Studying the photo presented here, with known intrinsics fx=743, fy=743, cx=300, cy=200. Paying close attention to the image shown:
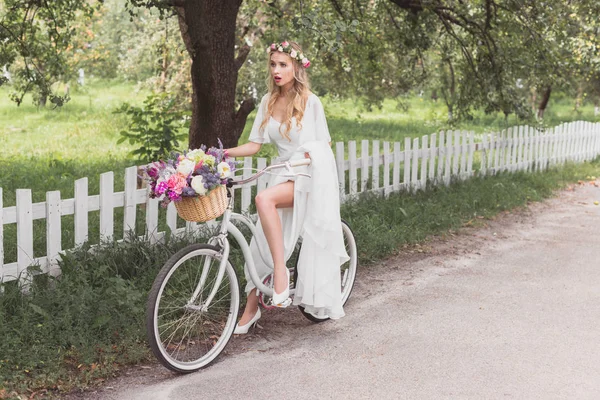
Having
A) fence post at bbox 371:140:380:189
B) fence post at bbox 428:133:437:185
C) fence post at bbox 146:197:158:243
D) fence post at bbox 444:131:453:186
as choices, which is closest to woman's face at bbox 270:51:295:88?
fence post at bbox 146:197:158:243

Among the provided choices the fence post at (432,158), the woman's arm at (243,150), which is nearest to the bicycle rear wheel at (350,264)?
the woman's arm at (243,150)

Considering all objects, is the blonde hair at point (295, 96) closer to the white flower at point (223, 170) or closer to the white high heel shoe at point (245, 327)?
the white flower at point (223, 170)

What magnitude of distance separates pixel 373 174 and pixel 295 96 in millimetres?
4386

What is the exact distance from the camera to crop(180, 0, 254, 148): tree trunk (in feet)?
26.3

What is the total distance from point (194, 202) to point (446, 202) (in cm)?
581

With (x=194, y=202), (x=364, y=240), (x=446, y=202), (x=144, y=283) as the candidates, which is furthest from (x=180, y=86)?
(x=194, y=202)

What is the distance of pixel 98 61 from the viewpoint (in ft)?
94.7

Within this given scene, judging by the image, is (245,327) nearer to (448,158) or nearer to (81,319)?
(81,319)

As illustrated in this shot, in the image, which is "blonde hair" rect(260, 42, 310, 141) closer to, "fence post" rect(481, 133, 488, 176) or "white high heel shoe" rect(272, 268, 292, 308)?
"white high heel shoe" rect(272, 268, 292, 308)

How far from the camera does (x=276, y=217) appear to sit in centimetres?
479

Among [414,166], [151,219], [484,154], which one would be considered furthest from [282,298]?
[484,154]

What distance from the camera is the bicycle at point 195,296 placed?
425 cm

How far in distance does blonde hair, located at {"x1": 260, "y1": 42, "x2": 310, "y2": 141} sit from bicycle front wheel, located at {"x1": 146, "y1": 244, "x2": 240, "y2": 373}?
99cm

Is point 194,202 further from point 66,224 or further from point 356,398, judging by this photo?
point 66,224
